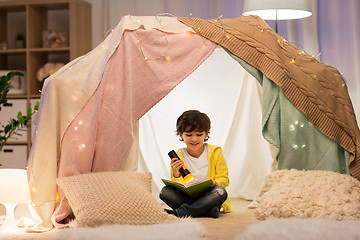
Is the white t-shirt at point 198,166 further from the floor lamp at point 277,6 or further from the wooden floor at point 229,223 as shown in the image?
the floor lamp at point 277,6

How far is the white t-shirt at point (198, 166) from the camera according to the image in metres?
2.74

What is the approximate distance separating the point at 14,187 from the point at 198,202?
852mm

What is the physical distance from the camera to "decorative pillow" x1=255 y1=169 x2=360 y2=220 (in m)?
2.27

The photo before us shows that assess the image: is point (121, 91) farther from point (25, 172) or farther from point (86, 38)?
point (86, 38)

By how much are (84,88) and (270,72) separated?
93cm

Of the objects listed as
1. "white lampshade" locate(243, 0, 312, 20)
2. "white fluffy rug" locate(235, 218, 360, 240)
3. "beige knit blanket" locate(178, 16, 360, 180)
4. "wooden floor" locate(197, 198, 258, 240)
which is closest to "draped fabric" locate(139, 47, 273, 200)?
"white lampshade" locate(243, 0, 312, 20)

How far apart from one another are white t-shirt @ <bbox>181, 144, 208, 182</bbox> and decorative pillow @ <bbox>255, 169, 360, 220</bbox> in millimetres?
392

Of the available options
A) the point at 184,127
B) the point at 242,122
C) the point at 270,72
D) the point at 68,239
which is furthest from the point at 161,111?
the point at 68,239

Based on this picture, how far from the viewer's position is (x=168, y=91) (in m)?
2.62

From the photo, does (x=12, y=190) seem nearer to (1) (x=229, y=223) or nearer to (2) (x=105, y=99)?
(2) (x=105, y=99)

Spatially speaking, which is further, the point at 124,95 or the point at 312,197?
the point at 124,95

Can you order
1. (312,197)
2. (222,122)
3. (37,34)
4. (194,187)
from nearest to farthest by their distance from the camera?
(312,197) → (194,187) → (222,122) → (37,34)

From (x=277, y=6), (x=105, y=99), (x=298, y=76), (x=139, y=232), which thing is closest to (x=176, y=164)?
(x=105, y=99)

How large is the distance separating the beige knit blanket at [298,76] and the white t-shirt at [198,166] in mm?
548
